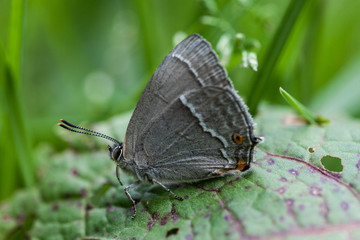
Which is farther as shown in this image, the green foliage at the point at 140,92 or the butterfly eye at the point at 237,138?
the butterfly eye at the point at 237,138

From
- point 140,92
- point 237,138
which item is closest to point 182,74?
point 237,138

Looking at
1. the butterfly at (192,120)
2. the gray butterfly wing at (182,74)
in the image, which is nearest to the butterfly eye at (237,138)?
the butterfly at (192,120)

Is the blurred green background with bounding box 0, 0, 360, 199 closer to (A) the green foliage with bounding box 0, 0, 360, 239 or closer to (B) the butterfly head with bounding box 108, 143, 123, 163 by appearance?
(A) the green foliage with bounding box 0, 0, 360, 239

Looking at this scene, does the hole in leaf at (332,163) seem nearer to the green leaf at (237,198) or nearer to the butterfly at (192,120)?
the green leaf at (237,198)

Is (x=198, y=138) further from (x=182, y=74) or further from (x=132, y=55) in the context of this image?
(x=132, y=55)

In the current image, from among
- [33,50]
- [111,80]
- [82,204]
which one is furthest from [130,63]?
[82,204]

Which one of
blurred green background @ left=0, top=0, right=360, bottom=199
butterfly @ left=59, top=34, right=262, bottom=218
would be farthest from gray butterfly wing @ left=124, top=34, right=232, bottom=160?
blurred green background @ left=0, top=0, right=360, bottom=199
